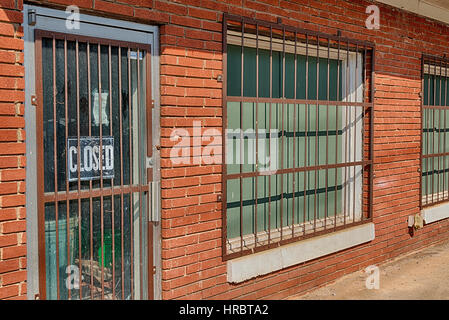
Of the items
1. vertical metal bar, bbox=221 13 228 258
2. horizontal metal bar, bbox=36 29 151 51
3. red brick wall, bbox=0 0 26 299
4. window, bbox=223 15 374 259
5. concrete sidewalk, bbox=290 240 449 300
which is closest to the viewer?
red brick wall, bbox=0 0 26 299

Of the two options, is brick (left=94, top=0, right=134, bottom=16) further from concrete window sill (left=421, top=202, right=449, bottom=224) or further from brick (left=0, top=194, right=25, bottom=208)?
concrete window sill (left=421, top=202, right=449, bottom=224)

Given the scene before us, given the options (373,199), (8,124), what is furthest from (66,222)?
(373,199)

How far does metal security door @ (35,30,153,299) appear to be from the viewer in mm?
3195

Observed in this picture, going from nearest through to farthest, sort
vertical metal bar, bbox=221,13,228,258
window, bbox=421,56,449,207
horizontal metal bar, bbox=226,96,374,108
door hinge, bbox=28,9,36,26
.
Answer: door hinge, bbox=28,9,36,26
vertical metal bar, bbox=221,13,228,258
horizontal metal bar, bbox=226,96,374,108
window, bbox=421,56,449,207

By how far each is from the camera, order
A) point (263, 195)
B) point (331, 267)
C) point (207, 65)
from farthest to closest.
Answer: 1. point (331, 267)
2. point (263, 195)
3. point (207, 65)

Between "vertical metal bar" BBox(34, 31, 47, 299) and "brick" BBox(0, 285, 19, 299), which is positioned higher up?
"vertical metal bar" BBox(34, 31, 47, 299)

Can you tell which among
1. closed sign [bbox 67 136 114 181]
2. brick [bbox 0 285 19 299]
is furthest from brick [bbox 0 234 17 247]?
closed sign [bbox 67 136 114 181]

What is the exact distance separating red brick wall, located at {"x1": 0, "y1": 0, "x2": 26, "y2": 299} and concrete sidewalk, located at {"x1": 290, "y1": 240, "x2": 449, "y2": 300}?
2.71 m

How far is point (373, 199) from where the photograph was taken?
560cm

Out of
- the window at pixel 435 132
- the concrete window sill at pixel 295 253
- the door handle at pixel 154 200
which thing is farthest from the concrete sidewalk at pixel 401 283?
the door handle at pixel 154 200

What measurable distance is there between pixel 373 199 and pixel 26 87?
3.98m

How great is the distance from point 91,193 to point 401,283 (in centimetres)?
347

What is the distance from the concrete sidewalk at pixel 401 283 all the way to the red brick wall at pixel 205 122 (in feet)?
0.42
